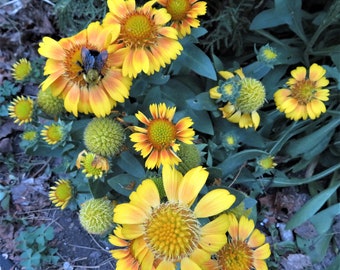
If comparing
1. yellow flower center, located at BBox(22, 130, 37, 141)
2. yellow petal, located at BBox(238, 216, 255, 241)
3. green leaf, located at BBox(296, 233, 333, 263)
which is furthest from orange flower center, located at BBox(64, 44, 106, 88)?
green leaf, located at BBox(296, 233, 333, 263)

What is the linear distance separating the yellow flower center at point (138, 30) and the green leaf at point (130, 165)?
0.41m

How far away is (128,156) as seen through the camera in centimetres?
163

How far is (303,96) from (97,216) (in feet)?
3.09

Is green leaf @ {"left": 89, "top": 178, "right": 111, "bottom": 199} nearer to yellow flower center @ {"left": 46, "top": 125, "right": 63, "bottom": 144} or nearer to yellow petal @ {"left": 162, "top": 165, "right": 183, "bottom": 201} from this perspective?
yellow flower center @ {"left": 46, "top": 125, "right": 63, "bottom": 144}

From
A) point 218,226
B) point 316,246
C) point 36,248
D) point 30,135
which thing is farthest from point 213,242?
point 36,248

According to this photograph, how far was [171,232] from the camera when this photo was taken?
123cm

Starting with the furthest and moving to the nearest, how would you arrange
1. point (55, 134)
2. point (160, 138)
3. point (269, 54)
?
1. point (269, 54)
2. point (55, 134)
3. point (160, 138)

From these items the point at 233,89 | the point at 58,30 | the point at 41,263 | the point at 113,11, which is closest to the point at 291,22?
the point at 233,89

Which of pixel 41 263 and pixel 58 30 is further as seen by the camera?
pixel 58 30

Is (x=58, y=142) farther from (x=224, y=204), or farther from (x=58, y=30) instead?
(x=58, y=30)

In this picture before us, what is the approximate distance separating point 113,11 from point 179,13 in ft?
0.76

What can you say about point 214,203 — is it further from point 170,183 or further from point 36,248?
point 36,248

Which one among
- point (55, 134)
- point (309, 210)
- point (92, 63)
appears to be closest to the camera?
point (92, 63)

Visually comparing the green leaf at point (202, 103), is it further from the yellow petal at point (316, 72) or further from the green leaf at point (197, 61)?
the yellow petal at point (316, 72)
